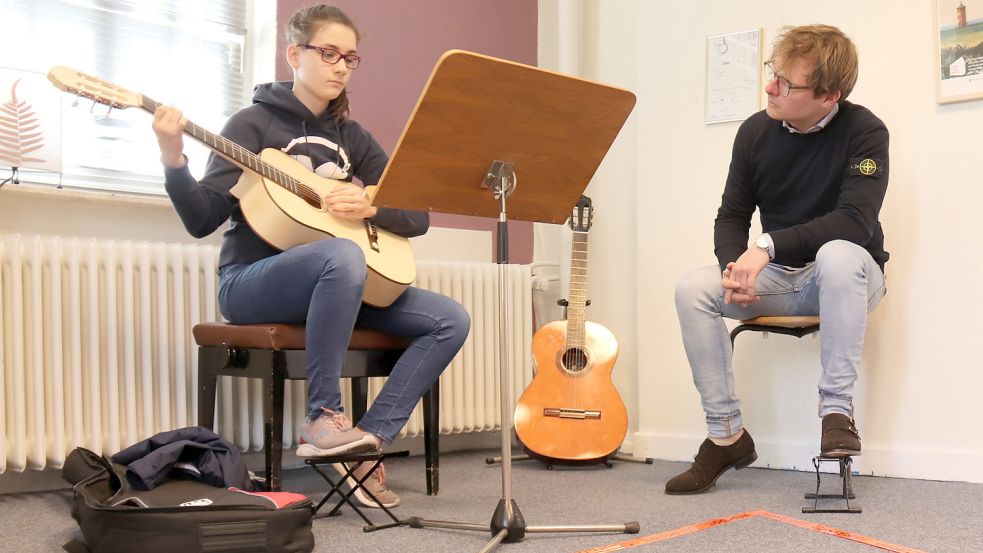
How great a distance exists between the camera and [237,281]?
203 cm

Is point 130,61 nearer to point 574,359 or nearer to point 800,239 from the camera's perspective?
point 574,359

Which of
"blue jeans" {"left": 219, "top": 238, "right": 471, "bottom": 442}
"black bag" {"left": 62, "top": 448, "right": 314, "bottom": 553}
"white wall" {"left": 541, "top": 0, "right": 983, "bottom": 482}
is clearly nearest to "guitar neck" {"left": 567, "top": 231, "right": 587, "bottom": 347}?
"white wall" {"left": 541, "top": 0, "right": 983, "bottom": 482}

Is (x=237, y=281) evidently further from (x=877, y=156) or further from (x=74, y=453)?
(x=877, y=156)

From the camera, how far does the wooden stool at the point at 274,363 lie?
75.8 inches

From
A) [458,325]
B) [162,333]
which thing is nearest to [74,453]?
[162,333]

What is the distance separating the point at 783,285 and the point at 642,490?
62 centimetres

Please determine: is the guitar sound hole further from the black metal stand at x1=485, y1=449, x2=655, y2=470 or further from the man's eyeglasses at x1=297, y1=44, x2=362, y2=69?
the man's eyeglasses at x1=297, y1=44, x2=362, y2=69

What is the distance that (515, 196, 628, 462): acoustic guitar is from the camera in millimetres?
2621

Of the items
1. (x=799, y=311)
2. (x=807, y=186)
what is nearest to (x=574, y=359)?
(x=799, y=311)

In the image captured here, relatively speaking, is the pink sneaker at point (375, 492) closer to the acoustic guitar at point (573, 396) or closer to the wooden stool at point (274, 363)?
the wooden stool at point (274, 363)

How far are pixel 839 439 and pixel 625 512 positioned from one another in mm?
478

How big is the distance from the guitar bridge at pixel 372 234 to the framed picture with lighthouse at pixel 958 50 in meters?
1.57

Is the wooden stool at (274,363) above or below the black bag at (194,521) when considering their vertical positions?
above

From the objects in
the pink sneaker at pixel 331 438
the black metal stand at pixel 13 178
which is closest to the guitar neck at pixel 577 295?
the pink sneaker at pixel 331 438
